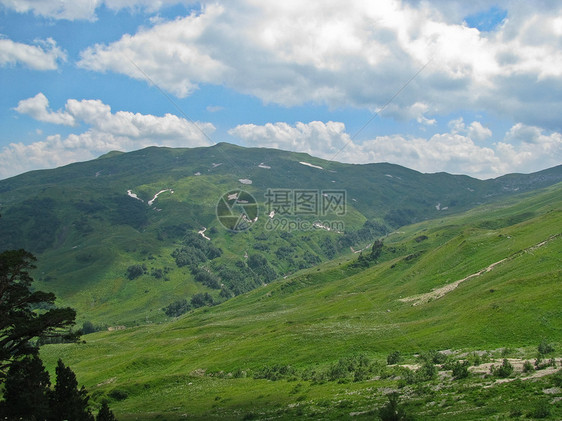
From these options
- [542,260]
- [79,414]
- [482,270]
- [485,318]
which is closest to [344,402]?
[79,414]

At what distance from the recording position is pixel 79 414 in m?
33.1

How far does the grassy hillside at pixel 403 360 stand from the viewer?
109 feet

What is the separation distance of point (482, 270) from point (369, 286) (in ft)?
207

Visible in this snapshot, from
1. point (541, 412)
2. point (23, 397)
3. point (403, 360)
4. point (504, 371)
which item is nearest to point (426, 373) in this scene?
point (504, 371)

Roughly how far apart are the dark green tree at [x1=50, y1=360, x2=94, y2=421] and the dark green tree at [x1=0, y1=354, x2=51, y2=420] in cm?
183

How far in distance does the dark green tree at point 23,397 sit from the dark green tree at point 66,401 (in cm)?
183

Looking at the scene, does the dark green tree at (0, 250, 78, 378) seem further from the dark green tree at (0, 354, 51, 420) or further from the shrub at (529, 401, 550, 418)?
the shrub at (529, 401, 550, 418)

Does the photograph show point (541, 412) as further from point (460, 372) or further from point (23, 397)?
point (23, 397)

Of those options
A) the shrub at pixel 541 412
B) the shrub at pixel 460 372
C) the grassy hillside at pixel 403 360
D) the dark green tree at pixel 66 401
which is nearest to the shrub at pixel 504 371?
the grassy hillside at pixel 403 360

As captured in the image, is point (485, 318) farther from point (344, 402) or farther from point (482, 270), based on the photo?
point (482, 270)

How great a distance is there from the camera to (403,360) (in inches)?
2180

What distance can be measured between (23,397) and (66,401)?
5.65m

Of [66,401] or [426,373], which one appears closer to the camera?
[66,401]

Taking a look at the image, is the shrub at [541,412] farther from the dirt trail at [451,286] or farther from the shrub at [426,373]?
the dirt trail at [451,286]
